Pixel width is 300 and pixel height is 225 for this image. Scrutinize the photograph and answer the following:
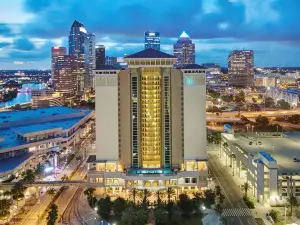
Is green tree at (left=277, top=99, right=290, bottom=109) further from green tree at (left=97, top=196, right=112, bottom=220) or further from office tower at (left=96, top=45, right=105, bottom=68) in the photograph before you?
office tower at (left=96, top=45, right=105, bottom=68)

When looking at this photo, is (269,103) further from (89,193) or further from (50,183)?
(50,183)

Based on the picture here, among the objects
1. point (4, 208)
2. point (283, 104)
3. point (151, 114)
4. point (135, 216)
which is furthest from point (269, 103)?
point (4, 208)

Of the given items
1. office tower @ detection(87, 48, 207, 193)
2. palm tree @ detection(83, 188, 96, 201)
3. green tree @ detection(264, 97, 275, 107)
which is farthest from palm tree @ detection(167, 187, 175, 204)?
green tree @ detection(264, 97, 275, 107)

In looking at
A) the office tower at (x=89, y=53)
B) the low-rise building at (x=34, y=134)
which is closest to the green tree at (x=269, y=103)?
the low-rise building at (x=34, y=134)

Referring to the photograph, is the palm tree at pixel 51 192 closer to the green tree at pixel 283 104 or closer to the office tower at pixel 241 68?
the green tree at pixel 283 104

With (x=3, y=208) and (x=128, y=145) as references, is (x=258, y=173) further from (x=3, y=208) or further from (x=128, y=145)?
(x=3, y=208)
